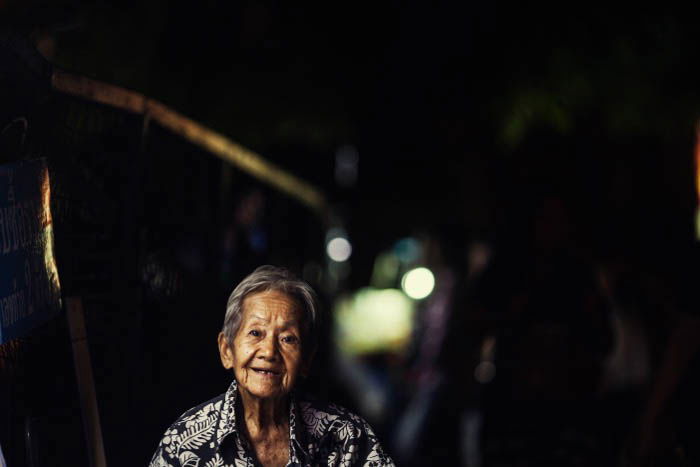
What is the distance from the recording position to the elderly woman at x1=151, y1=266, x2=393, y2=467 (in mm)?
2451

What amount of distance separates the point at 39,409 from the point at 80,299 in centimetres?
37

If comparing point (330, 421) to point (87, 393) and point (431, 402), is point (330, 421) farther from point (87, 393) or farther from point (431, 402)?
point (431, 402)

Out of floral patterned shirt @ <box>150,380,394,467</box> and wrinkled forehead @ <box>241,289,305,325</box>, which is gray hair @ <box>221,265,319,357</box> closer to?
wrinkled forehead @ <box>241,289,305,325</box>

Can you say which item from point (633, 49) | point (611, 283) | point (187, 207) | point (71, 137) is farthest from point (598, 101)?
point (71, 137)

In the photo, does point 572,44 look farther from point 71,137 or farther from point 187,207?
point 71,137

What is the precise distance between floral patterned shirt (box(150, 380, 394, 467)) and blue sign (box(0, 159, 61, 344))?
1.64ft

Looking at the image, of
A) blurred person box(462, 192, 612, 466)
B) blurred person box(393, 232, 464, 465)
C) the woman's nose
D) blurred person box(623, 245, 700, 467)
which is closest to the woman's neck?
the woman's nose

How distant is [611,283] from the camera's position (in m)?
6.24

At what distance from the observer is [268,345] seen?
7.99 ft

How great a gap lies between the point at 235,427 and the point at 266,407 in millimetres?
106

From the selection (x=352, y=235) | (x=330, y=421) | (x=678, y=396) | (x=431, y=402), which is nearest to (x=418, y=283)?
(x=352, y=235)

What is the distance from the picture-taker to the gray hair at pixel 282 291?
97.9 inches

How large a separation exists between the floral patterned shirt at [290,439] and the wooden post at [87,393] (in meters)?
0.46

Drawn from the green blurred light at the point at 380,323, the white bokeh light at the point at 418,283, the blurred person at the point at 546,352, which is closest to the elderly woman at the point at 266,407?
the blurred person at the point at 546,352
